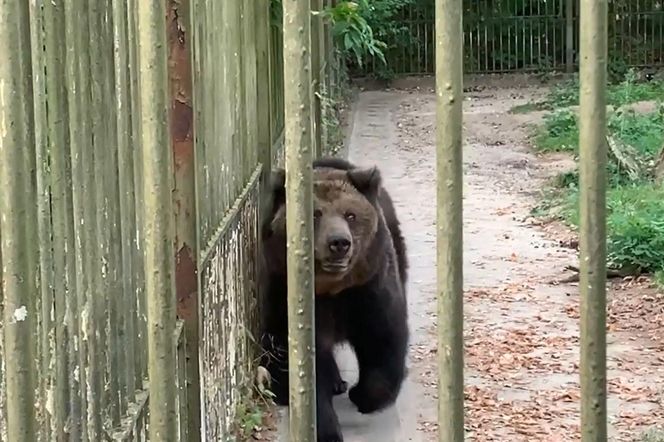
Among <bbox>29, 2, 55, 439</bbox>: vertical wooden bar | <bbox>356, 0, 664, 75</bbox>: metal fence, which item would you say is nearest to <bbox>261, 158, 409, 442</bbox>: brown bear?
<bbox>29, 2, 55, 439</bbox>: vertical wooden bar

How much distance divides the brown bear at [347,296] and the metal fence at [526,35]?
1762 centimetres

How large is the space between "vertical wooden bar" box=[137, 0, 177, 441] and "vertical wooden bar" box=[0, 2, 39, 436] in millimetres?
168

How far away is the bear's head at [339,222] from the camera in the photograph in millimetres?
4973

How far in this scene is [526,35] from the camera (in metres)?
23.5

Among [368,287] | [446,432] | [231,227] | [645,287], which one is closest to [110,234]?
[446,432]

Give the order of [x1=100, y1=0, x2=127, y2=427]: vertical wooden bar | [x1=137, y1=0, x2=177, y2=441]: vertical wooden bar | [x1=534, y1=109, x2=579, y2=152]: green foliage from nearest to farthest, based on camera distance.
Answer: [x1=137, y1=0, x2=177, y2=441]: vertical wooden bar
[x1=100, y1=0, x2=127, y2=427]: vertical wooden bar
[x1=534, y1=109, x2=579, y2=152]: green foliage

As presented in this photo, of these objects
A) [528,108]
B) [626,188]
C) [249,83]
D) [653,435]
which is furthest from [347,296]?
[528,108]

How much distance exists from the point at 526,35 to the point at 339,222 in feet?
62.7

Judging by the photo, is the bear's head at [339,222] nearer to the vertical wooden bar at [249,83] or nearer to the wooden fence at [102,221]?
the vertical wooden bar at [249,83]

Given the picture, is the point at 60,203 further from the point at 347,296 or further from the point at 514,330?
the point at 514,330

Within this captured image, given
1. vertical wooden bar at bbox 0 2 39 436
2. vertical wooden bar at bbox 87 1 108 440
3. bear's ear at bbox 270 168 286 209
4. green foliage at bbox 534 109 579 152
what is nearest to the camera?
vertical wooden bar at bbox 0 2 39 436

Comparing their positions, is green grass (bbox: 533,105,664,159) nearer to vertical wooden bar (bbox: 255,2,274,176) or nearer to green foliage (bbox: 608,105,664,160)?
green foliage (bbox: 608,105,664,160)

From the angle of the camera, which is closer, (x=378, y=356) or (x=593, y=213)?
(x=593, y=213)

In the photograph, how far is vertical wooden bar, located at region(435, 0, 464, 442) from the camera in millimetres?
1656
